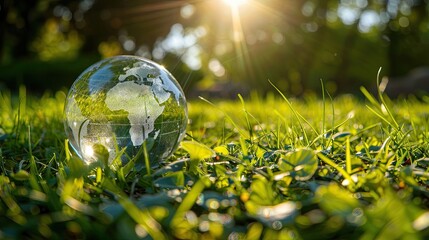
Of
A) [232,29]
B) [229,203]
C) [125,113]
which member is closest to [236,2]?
[232,29]

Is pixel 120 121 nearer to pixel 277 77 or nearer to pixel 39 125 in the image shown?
pixel 39 125

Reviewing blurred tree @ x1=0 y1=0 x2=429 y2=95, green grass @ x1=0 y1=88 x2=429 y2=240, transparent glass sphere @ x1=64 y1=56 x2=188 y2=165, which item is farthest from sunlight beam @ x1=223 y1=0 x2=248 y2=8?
green grass @ x1=0 y1=88 x2=429 y2=240

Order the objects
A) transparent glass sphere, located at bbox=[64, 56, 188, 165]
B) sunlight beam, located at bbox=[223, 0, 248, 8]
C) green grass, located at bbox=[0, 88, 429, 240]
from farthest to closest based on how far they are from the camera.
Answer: sunlight beam, located at bbox=[223, 0, 248, 8]
transparent glass sphere, located at bbox=[64, 56, 188, 165]
green grass, located at bbox=[0, 88, 429, 240]

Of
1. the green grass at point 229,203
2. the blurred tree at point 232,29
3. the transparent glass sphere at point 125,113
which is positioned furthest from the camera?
the blurred tree at point 232,29

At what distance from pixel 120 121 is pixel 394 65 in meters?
27.8

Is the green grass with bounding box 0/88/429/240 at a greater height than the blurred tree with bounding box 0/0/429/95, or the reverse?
the green grass with bounding box 0/88/429/240

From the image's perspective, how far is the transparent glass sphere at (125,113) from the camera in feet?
7.02

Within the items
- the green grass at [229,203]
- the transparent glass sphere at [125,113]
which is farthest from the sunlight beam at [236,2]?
the green grass at [229,203]

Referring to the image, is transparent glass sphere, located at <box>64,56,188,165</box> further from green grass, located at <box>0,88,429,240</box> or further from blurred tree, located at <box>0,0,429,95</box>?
blurred tree, located at <box>0,0,429,95</box>

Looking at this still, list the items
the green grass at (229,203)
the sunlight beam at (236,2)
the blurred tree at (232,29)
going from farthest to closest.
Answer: the blurred tree at (232,29) < the sunlight beam at (236,2) < the green grass at (229,203)

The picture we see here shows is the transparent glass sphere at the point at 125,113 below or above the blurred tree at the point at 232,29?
above

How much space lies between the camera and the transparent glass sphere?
214 cm

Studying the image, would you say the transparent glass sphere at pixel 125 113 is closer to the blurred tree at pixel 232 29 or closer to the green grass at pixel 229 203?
the green grass at pixel 229 203

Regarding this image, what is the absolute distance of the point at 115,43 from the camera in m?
24.2
